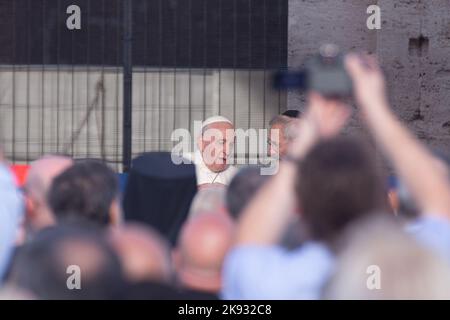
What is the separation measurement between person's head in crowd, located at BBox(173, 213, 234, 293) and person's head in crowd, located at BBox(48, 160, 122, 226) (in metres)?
0.32

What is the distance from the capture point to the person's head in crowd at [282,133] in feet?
19.1

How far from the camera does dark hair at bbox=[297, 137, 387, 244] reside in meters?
2.57

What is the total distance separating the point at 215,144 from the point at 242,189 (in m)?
2.67

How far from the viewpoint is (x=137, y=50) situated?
1148 centimetres

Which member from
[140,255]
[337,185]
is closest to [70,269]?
[140,255]

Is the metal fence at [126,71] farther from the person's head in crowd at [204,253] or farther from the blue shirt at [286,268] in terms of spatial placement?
the blue shirt at [286,268]

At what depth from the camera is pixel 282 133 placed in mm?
5910

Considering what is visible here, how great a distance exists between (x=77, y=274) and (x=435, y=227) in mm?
903

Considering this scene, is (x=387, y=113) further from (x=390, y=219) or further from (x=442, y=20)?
(x=442, y=20)

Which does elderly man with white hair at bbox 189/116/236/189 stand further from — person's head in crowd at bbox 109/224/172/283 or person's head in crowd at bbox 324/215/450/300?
person's head in crowd at bbox 324/215/450/300

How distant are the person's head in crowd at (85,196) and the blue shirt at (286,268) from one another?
0.67 metres

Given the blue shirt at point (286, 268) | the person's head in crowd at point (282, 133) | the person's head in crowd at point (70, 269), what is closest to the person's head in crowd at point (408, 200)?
the blue shirt at point (286, 268)

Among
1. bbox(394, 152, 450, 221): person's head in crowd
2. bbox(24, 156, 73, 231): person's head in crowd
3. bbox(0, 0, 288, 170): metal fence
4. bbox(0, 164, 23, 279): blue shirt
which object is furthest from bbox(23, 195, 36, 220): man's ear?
bbox(0, 0, 288, 170): metal fence

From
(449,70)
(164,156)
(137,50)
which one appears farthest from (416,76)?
(164,156)
